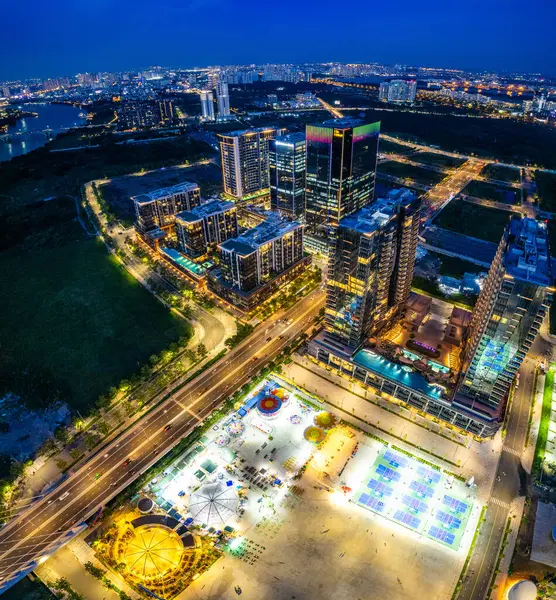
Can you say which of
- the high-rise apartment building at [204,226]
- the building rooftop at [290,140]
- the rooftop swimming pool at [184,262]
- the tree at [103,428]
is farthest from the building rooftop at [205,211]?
the tree at [103,428]

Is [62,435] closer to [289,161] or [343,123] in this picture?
[289,161]

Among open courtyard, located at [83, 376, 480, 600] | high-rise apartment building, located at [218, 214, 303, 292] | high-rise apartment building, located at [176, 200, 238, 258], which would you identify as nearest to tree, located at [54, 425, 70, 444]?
open courtyard, located at [83, 376, 480, 600]

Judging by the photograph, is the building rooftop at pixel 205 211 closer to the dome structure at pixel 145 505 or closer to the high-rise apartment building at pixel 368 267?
the high-rise apartment building at pixel 368 267

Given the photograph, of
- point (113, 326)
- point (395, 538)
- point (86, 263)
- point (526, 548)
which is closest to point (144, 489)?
point (395, 538)

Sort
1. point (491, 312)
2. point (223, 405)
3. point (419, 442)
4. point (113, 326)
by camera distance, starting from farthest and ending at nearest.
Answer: point (113, 326)
point (223, 405)
point (419, 442)
point (491, 312)

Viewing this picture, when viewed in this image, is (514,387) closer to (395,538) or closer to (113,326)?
(395,538)
